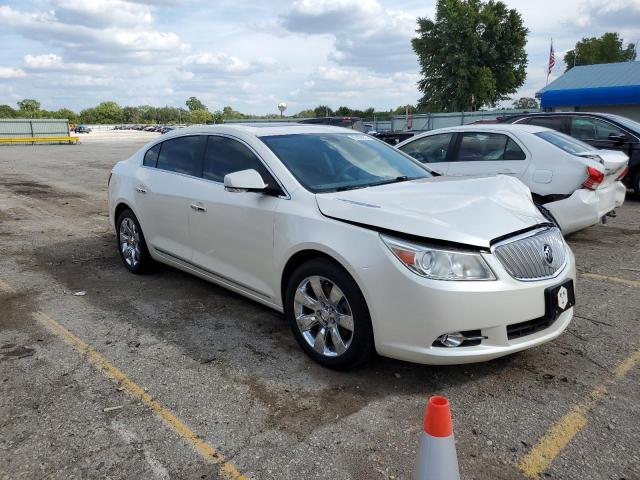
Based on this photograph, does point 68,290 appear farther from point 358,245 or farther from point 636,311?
point 636,311

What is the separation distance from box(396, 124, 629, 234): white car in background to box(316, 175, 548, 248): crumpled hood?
2.38m

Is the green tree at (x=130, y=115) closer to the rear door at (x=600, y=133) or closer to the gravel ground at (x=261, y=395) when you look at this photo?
the rear door at (x=600, y=133)

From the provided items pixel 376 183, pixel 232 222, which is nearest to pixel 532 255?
pixel 376 183

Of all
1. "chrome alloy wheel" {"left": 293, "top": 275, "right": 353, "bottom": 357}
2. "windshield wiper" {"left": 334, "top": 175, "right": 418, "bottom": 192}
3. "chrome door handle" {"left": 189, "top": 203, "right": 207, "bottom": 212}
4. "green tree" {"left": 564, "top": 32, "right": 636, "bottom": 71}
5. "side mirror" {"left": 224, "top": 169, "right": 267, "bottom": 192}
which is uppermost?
"green tree" {"left": 564, "top": 32, "right": 636, "bottom": 71}

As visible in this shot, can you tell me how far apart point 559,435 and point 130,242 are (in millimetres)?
4591

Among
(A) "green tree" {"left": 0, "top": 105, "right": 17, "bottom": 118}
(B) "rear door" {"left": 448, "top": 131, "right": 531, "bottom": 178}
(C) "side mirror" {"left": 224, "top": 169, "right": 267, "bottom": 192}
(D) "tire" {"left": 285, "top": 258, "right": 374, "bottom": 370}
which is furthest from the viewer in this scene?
(A) "green tree" {"left": 0, "top": 105, "right": 17, "bottom": 118}

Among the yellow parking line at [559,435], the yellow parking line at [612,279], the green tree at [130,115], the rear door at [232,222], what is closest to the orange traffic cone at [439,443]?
the yellow parking line at [559,435]

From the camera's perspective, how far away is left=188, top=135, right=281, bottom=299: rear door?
3.93 meters

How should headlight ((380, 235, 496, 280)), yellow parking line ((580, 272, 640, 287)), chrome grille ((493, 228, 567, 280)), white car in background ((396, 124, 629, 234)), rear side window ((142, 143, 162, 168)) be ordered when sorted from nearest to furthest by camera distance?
headlight ((380, 235, 496, 280)), chrome grille ((493, 228, 567, 280)), yellow parking line ((580, 272, 640, 287)), rear side window ((142, 143, 162, 168)), white car in background ((396, 124, 629, 234))

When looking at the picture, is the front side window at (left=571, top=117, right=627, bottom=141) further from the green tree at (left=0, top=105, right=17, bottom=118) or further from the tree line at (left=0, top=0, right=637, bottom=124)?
the green tree at (left=0, top=105, right=17, bottom=118)

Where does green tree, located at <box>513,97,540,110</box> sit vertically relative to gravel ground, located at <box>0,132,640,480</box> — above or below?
above

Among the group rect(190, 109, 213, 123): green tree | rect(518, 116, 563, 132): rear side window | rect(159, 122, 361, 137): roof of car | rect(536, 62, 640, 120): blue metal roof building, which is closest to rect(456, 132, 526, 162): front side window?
rect(159, 122, 361, 137): roof of car

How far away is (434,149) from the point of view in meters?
7.91

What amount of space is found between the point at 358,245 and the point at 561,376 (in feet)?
5.11
